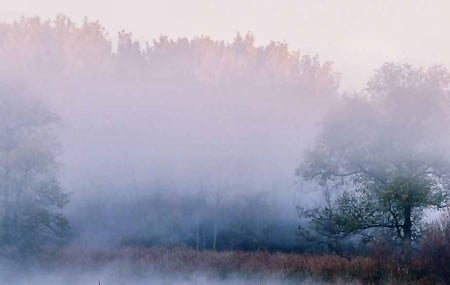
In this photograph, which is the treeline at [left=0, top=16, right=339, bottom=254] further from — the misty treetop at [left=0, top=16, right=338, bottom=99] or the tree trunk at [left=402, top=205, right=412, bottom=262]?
the tree trunk at [left=402, top=205, right=412, bottom=262]

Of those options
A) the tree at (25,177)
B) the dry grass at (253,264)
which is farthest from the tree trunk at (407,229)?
the tree at (25,177)

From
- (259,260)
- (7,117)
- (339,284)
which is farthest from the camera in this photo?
(7,117)

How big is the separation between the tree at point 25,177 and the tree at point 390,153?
33.4ft

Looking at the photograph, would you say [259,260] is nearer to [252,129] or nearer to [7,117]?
[7,117]

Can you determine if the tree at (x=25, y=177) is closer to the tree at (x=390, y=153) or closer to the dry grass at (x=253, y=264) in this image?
the dry grass at (x=253, y=264)

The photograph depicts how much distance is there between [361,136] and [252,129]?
18154 mm

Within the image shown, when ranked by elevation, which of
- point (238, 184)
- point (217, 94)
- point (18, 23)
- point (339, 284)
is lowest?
point (339, 284)

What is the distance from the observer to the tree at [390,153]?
25.8 metres

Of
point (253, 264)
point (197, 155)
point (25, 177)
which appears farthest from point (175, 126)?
point (253, 264)

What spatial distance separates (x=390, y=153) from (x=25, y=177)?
45.9 ft

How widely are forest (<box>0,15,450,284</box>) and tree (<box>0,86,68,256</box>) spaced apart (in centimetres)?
6

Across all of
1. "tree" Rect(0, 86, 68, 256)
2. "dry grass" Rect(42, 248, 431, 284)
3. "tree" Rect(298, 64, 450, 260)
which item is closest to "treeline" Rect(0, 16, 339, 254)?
"dry grass" Rect(42, 248, 431, 284)

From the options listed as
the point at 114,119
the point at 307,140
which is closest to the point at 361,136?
the point at 307,140

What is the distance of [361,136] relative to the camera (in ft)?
87.6
